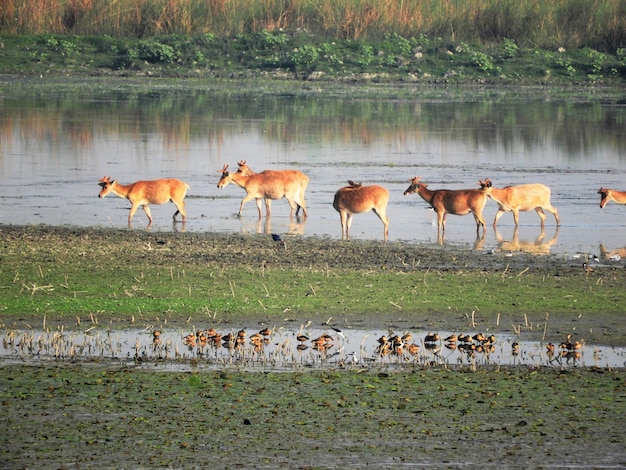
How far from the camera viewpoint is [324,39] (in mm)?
54062

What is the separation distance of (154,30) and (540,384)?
154 feet

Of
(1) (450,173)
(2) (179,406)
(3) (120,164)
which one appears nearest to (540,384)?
(2) (179,406)

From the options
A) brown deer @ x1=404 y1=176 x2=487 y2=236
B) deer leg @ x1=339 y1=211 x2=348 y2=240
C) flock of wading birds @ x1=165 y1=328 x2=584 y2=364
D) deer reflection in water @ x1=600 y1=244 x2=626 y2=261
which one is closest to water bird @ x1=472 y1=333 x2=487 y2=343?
flock of wading birds @ x1=165 y1=328 x2=584 y2=364

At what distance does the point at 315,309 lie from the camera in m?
13.7

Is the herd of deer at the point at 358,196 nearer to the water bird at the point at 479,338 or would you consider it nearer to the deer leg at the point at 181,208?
the deer leg at the point at 181,208

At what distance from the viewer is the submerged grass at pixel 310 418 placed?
870 cm

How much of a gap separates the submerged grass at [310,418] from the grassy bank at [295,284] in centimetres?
238

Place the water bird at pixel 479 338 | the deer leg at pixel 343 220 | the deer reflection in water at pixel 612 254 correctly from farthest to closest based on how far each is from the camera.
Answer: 1. the deer leg at pixel 343 220
2. the deer reflection in water at pixel 612 254
3. the water bird at pixel 479 338

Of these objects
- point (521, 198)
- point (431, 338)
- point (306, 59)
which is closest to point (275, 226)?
point (521, 198)

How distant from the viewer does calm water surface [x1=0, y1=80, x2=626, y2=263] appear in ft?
66.5

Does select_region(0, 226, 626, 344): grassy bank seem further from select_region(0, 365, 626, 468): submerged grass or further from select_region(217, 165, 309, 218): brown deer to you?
select_region(217, 165, 309, 218): brown deer

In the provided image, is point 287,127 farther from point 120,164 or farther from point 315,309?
point 315,309

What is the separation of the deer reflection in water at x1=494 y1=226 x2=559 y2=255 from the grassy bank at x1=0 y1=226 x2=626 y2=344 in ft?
1.99

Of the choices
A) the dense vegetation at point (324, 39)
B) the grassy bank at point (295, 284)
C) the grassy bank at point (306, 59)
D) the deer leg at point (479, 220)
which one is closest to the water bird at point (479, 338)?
the grassy bank at point (295, 284)
